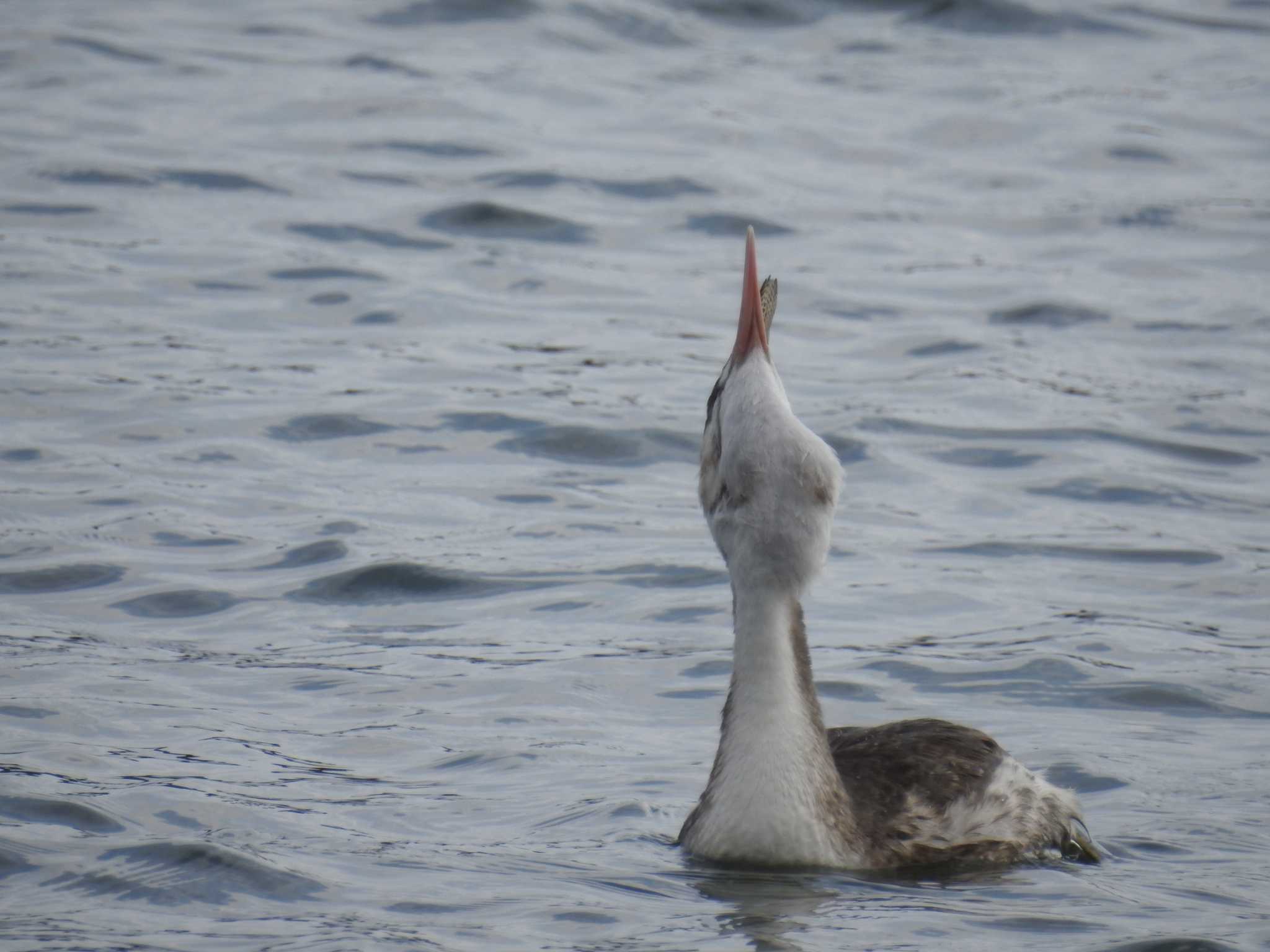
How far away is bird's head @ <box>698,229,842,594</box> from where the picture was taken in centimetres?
613

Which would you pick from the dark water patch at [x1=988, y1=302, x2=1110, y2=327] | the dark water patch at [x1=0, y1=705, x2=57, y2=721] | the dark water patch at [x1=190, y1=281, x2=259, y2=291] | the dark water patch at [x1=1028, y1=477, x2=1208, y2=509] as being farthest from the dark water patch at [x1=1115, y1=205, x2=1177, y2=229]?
the dark water patch at [x1=0, y1=705, x2=57, y2=721]

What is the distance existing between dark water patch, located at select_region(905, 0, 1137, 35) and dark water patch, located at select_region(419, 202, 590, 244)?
23.6 ft

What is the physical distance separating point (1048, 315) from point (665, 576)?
17.6 ft

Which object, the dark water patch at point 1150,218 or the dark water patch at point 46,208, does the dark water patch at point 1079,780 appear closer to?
the dark water patch at point 1150,218

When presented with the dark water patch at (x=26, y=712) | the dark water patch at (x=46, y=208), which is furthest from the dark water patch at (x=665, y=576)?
the dark water patch at (x=46, y=208)

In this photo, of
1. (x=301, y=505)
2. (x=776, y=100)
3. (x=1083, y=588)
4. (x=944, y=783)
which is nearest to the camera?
(x=944, y=783)

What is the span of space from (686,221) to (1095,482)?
569cm

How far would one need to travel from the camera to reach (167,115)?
688 inches

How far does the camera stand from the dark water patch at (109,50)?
18891 millimetres

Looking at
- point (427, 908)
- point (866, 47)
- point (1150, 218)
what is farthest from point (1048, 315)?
point (427, 908)

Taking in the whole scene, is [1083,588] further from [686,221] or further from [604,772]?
[686,221]

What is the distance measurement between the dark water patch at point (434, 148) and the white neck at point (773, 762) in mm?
11583

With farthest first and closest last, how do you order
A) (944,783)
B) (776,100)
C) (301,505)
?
(776,100) < (301,505) < (944,783)

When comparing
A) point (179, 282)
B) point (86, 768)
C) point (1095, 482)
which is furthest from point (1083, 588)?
point (179, 282)
